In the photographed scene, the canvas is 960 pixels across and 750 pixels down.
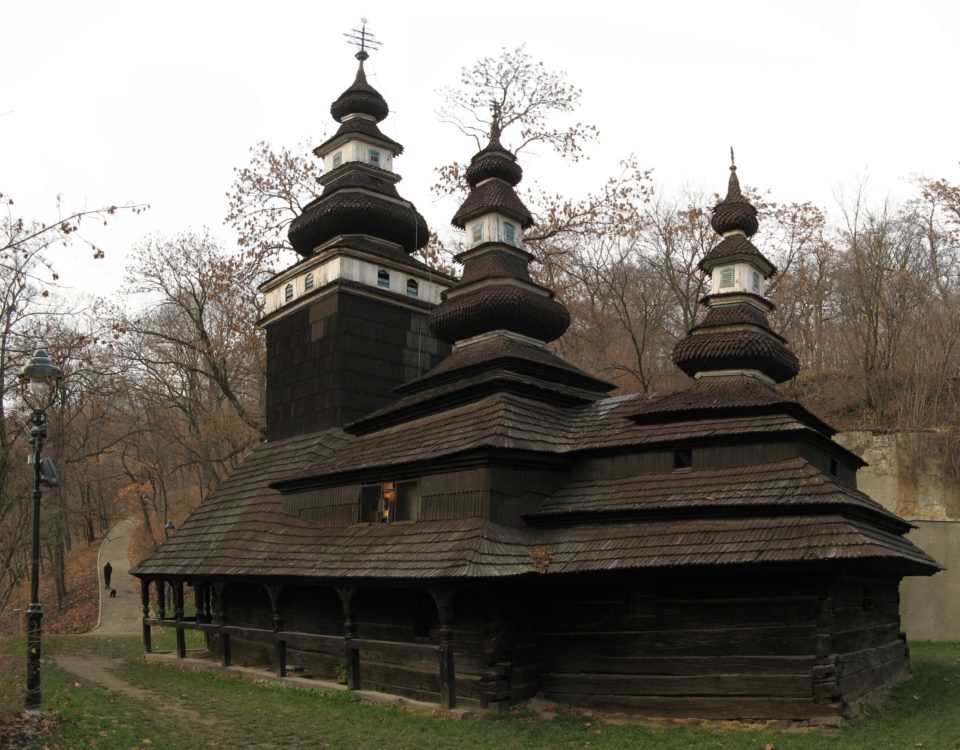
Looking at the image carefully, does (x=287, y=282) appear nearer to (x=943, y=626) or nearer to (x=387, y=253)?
(x=387, y=253)

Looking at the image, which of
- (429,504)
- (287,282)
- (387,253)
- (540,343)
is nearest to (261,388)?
(287,282)

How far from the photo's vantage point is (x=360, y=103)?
82.3 feet

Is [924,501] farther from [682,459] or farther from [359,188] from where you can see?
[359,188]

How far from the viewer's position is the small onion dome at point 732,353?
1590 centimetres

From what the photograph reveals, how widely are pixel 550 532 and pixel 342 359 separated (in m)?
8.56

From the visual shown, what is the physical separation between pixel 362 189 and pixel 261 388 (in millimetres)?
14005

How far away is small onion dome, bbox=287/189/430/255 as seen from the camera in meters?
23.1

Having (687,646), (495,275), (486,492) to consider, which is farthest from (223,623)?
(687,646)

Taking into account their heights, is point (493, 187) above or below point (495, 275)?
above

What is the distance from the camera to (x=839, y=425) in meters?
26.6

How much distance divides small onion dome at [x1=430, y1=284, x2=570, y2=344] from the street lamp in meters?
8.99

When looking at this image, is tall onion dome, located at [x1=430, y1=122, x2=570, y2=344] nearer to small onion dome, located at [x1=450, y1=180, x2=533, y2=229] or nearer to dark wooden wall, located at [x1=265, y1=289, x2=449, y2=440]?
small onion dome, located at [x1=450, y1=180, x2=533, y2=229]

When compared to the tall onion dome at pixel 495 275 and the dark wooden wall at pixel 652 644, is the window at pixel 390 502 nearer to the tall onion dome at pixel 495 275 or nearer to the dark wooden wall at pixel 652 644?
the dark wooden wall at pixel 652 644

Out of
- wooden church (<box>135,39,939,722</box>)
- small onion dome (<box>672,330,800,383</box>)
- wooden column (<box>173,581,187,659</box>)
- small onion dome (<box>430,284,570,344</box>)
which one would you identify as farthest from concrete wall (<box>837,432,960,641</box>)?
wooden column (<box>173,581,187,659</box>)
